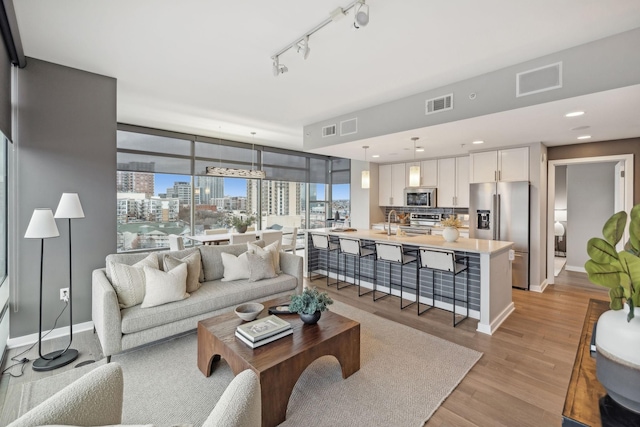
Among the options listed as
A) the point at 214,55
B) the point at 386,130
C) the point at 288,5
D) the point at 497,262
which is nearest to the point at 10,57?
the point at 214,55

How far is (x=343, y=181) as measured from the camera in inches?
353

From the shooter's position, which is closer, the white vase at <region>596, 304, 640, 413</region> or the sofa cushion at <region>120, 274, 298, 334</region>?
the white vase at <region>596, 304, 640, 413</region>

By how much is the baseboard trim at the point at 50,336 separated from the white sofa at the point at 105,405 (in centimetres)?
268

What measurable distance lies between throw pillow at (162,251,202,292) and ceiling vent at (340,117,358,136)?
2.91 meters

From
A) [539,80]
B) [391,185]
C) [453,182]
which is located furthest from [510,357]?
[391,185]

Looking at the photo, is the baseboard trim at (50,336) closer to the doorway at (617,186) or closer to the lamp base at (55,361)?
the lamp base at (55,361)

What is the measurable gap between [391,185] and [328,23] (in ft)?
18.2

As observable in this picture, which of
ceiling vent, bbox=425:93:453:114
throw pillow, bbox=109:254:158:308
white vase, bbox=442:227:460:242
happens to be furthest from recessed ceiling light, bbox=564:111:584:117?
throw pillow, bbox=109:254:158:308

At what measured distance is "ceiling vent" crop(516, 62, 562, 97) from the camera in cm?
285

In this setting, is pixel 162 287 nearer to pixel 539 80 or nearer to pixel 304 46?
pixel 304 46

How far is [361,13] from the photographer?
2.05 m

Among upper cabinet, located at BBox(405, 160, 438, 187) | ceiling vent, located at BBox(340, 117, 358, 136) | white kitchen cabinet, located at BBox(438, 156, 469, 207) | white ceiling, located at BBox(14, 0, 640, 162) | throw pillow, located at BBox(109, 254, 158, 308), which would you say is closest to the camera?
white ceiling, located at BBox(14, 0, 640, 162)

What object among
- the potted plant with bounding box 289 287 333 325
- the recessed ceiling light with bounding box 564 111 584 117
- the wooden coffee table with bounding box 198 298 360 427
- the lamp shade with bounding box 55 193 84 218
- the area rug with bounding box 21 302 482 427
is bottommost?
the area rug with bounding box 21 302 482 427

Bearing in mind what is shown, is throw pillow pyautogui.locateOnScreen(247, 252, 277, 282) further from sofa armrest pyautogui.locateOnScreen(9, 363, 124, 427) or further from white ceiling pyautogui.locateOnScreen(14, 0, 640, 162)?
sofa armrest pyautogui.locateOnScreen(9, 363, 124, 427)
